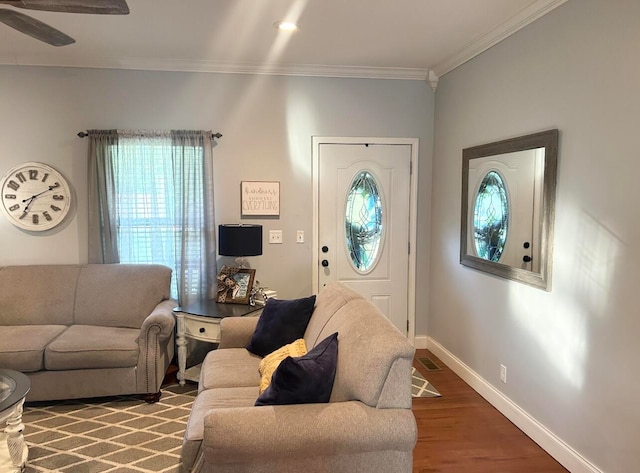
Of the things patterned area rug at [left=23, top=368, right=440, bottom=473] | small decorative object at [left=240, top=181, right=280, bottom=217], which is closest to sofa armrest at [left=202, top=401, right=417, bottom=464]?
patterned area rug at [left=23, top=368, right=440, bottom=473]

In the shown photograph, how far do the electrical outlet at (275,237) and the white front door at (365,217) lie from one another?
0.36 m

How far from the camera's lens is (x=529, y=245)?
2844mm

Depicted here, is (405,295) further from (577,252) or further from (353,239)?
(577,252)

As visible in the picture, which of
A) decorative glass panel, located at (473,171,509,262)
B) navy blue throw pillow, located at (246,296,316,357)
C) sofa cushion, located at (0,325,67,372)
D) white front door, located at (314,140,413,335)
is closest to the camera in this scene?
navy blue throw pillow, located at (246,296,316,357)

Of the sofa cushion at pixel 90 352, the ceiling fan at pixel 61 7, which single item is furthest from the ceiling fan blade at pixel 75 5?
the sofa cushion at pixel 90 352

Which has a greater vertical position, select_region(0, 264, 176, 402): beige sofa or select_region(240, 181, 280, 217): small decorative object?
select_region(240, 181, 280, 217): small decorative object

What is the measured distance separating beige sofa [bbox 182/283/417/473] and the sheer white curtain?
2041mm

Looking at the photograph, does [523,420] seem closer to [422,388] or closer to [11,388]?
[422,388]

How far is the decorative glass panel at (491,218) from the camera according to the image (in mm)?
3139

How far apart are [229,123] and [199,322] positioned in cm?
175

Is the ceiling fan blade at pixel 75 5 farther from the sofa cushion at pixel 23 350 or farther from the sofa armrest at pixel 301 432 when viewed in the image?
the sofa cushion at pixel 23 350

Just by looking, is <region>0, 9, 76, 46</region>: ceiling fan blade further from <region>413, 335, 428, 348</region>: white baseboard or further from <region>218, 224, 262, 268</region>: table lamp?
<region>413, 335, 428, 348</region>: white baseboard

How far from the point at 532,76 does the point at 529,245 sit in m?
1.05

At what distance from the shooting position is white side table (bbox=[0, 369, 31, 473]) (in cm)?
228
